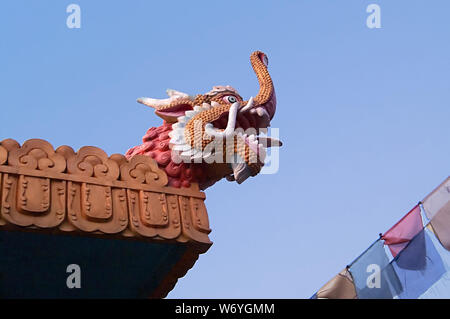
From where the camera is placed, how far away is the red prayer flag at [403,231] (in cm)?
745

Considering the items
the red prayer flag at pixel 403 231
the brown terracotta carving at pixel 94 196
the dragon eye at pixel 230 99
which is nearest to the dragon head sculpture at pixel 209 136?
the dragon eye at pixel 230 99

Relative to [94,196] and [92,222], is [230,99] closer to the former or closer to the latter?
[94,196]

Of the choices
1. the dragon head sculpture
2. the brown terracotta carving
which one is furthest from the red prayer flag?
the brown terracotta carving

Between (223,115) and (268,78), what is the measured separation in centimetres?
112

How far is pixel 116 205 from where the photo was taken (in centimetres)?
645

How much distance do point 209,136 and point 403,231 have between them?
8.06ft

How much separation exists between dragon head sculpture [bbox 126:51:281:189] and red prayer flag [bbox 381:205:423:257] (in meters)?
1.62

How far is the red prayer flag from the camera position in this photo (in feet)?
24.4

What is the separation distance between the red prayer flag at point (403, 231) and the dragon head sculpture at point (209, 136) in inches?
63.8

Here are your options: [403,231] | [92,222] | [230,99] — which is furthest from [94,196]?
[403,231]

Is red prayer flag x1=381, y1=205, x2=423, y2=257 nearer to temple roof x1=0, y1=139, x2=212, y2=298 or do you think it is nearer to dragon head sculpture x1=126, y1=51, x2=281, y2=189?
dragon head sculpture x1=126, y1=51, x2=281, y2=189

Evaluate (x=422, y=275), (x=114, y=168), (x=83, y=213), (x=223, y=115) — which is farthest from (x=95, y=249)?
(x=422, y=275)

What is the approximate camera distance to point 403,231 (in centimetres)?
755
